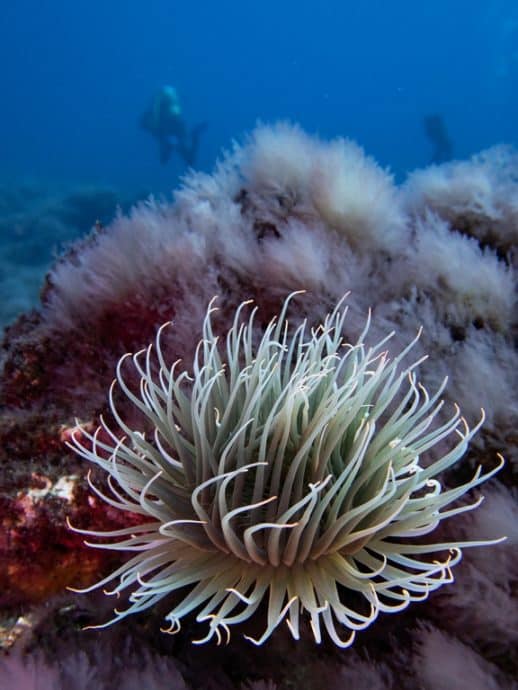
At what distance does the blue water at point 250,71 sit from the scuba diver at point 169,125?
37.6 m

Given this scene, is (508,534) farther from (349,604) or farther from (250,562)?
(250,562)

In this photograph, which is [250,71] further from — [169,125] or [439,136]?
[169,125]

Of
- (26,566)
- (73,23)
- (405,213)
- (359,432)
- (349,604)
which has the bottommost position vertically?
(349,604)

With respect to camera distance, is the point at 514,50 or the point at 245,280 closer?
the point at 245,280

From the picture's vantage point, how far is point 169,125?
91.4ft

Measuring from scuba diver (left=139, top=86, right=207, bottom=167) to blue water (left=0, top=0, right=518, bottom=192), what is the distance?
123 feet

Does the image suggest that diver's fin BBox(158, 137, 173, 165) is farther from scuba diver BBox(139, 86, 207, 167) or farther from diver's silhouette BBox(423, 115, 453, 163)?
diver's silhouette BBox(423, 115, 453, 163)

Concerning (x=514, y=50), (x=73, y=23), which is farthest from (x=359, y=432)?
(x=73, y=23)

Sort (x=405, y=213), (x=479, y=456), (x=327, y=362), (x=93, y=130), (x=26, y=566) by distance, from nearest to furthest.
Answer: (x=327, y=362) → (x=26, y=566) → (x=479, y=456) → (x=405, y=213) → (x=93, y=130)

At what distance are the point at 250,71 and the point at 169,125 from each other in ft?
341

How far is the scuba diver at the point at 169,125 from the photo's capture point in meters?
27.4

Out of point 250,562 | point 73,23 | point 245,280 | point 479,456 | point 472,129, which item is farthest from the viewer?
point 73,23

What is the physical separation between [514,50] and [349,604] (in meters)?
100

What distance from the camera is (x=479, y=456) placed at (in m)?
3.06
